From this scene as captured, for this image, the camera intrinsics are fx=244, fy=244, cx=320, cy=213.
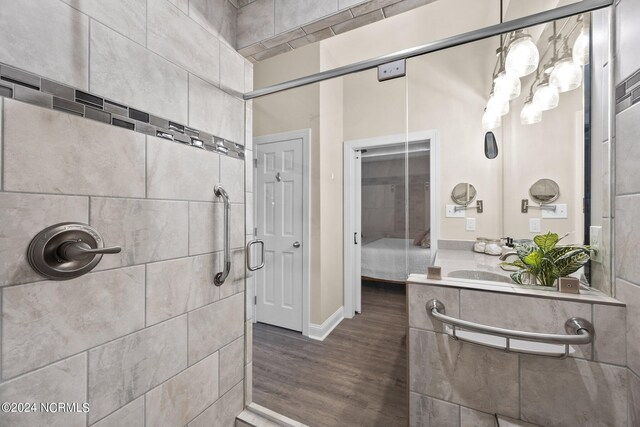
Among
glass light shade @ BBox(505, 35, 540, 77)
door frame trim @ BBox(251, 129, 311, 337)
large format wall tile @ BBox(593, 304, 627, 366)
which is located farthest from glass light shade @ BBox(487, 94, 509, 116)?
door frame trim @ BBox(251, 129, 311, 337)

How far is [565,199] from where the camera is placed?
0.96 m

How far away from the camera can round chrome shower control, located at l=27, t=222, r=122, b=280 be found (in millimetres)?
662

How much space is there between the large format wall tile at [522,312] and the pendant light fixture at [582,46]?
0.88 metres

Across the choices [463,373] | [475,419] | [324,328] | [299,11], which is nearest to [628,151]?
[463,373]

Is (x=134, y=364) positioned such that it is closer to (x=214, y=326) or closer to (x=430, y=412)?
(x=214, y=326)

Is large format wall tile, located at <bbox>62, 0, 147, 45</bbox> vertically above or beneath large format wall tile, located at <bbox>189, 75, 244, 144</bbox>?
above

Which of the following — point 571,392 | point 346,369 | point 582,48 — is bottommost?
point 346,369

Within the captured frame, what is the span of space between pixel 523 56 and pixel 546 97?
0.71 ft

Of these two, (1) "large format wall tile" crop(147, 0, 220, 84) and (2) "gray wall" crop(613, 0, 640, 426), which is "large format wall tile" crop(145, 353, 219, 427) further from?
(2) "gray wall" crop(613, 0, 640, 426)

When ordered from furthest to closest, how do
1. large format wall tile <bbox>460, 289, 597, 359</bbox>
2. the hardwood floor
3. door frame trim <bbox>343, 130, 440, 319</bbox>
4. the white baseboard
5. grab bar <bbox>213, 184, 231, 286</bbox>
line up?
the white baseboard < the hardwood floor < door frame trim <bbox>343, 130, 440, 319</bbox> < grab bar <bbox>213, 184, 231, 286</bbox> < large format wall tile <bbox>460, 289, 597, 359</bbox>

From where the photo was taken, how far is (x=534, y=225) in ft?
3.37

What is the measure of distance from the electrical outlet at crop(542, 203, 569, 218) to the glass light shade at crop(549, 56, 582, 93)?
1.46ft

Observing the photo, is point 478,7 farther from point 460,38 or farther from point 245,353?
point 245,353

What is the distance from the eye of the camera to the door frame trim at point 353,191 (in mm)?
1266
